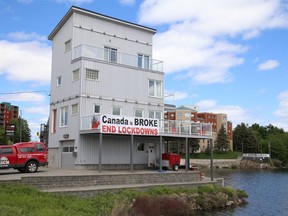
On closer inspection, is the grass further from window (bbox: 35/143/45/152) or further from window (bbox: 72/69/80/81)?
window (bbox: 72/69/80/81)

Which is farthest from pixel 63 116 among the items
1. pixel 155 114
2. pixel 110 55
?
pixel 155 114

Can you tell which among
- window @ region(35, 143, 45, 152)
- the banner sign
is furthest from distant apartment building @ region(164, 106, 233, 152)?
window @ region(35, 143, 45, 152)

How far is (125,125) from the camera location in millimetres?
29172

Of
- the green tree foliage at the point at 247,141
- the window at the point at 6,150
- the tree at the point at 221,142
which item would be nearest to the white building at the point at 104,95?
the window at the point at 6,150

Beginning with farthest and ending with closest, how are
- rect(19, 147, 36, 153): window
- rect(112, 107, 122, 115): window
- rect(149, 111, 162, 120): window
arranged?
rect(149, 111, 162, 120): window → rect(112, 107, 122, 115): window → rect(19, 147, 36, 153): window

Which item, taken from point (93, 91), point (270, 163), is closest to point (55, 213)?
point (93, 91)

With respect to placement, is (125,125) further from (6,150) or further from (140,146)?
(6,150)

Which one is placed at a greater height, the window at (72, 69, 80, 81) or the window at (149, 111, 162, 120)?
the window at (72, 69, 80, 81)

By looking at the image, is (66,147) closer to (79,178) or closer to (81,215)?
(79,178)

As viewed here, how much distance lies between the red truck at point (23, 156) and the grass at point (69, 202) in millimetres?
6262

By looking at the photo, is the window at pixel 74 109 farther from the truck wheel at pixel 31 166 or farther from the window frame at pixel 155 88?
the window frame at pixel 155 88

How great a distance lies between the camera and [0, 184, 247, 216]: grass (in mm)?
13880

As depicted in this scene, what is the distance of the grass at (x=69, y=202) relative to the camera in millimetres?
13880

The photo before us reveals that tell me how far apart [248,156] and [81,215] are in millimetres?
104590
